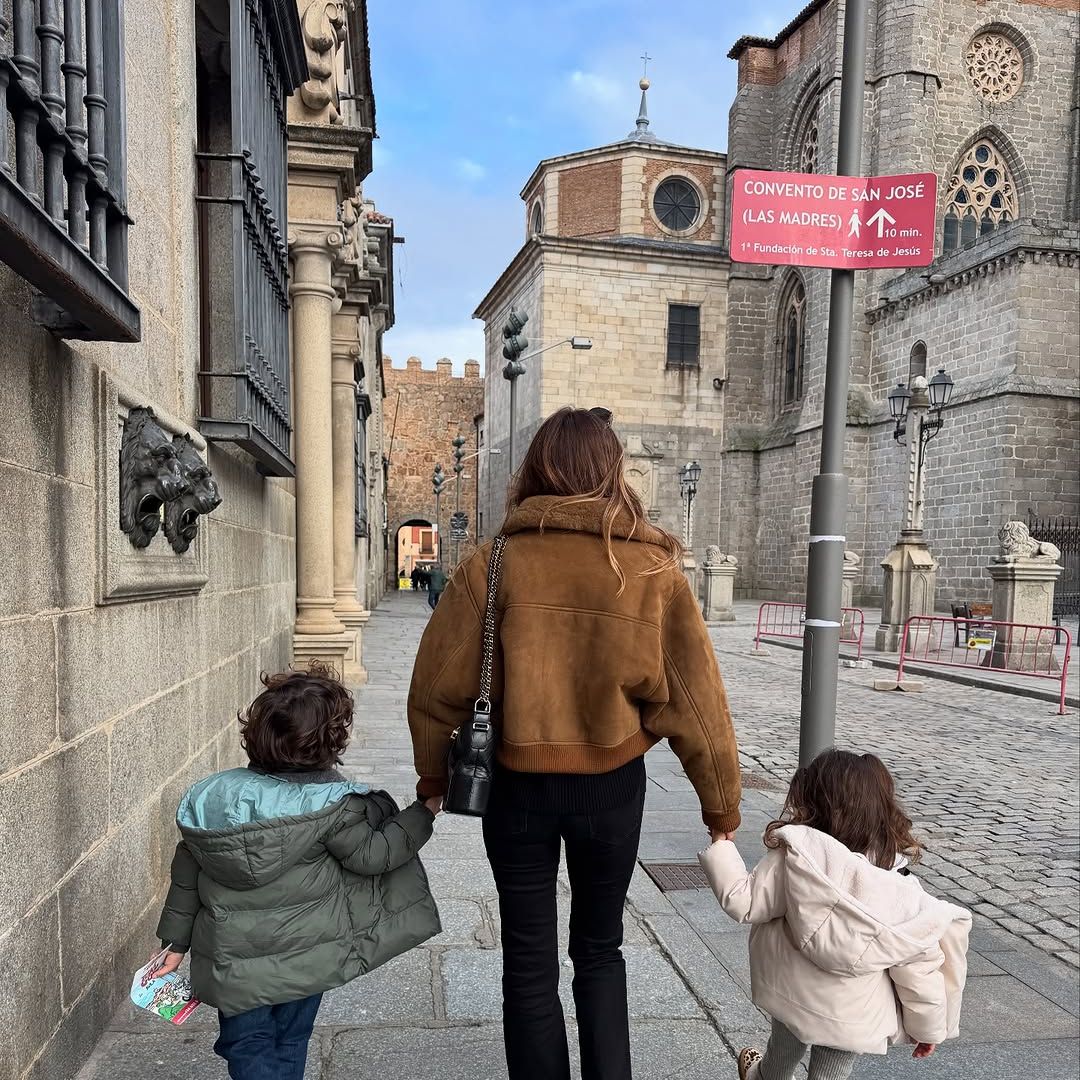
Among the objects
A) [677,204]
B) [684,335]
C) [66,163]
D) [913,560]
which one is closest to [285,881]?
[66,163]

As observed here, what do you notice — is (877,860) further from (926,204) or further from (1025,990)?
(926,204)

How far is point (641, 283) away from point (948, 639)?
19.1 m

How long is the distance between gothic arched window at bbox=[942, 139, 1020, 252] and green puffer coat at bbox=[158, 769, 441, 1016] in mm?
31310

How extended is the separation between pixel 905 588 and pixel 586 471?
13917 millimetres

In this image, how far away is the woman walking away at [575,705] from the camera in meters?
1.95

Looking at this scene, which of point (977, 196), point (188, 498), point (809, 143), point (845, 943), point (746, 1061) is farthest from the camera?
point (809, 143)

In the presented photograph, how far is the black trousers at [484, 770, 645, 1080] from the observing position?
2.01 m

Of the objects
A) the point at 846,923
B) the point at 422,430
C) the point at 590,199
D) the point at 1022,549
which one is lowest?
the point at 846,923

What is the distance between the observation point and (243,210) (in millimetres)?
3834

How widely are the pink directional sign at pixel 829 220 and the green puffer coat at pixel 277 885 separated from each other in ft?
9.21

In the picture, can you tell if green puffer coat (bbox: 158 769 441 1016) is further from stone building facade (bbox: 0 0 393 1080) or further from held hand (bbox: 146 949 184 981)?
stone building facade (bbox: 0 0 393 1080)

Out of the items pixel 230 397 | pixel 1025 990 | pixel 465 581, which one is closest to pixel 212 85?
pixel 230 397

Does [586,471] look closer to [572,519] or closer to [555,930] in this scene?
[572,519]

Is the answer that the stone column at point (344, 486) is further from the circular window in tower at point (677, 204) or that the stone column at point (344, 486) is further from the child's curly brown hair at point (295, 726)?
the circular window in tower at point (677, 204)
